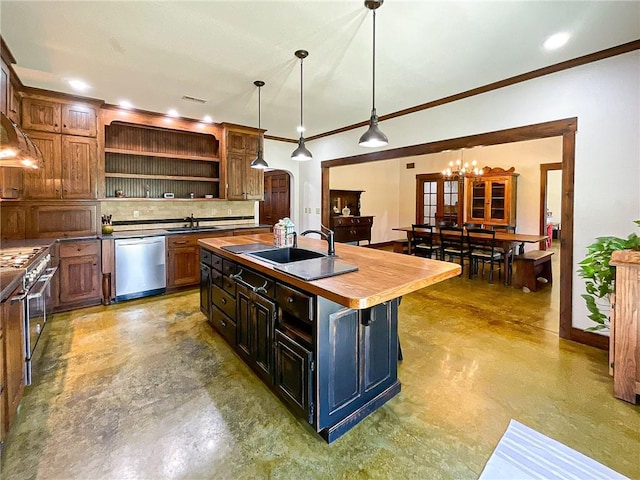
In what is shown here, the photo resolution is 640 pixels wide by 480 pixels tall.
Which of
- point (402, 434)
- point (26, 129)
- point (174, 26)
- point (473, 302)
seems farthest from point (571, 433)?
point (26, 129)

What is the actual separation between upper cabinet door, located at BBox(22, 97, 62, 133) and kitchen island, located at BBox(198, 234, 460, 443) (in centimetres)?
323

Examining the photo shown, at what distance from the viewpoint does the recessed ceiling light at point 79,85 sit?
3463 millimetres

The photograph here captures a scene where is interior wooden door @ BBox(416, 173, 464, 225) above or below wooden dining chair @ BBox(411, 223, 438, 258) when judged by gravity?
above

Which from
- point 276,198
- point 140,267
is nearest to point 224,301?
point 140,267

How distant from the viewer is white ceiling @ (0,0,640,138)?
2.23 metres

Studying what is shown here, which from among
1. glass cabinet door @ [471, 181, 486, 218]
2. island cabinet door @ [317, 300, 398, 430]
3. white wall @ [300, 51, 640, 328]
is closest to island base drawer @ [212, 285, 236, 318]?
island cabinet door @ [317, 300, 398, 430]

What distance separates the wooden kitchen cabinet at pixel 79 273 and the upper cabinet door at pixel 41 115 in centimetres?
138

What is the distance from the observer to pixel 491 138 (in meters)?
3.61

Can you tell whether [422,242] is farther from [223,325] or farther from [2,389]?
[2,389]

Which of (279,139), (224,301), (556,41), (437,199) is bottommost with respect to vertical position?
(224,301)

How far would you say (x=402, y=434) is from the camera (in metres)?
1.87

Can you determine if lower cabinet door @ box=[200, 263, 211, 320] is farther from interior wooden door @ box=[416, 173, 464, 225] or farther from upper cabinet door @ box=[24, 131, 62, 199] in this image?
interior wooden door @ box=[416, 173, 464, 225]

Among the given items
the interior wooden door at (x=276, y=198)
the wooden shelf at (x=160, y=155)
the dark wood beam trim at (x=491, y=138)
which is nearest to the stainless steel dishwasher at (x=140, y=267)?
the wooden shelf at (x=160, y=155)

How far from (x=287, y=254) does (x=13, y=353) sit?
1.90 meters
